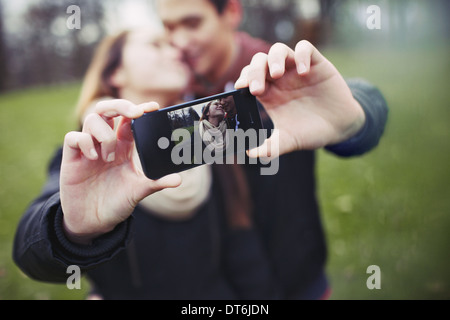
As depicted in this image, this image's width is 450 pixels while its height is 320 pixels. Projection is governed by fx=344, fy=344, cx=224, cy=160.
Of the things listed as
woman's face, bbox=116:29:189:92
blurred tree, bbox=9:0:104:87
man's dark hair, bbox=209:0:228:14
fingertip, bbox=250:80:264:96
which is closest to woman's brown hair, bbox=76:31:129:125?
woman's face, bbox=116:29:189:92

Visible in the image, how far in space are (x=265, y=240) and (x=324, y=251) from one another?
35cm

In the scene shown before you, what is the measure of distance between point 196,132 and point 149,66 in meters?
1.01

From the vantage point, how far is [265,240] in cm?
181

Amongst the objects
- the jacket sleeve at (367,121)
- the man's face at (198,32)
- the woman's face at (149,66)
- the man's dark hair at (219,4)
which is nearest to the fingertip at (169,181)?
the jacket sleeve at (367,121)

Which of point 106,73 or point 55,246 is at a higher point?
point 106,73

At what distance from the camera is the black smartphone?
1006mm

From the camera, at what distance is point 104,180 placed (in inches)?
41.1

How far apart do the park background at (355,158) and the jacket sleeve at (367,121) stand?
1.07ft

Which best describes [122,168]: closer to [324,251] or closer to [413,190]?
[324,251]

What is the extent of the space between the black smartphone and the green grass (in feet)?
6.35

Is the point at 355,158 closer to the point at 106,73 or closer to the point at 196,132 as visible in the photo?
the point at 106,73

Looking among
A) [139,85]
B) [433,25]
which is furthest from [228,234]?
[433,25]

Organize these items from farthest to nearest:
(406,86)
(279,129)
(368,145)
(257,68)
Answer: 1. (406,86)
2. (368,145)
3. (279,129)
4. (257,68)

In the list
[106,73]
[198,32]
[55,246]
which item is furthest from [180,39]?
[55,246]
